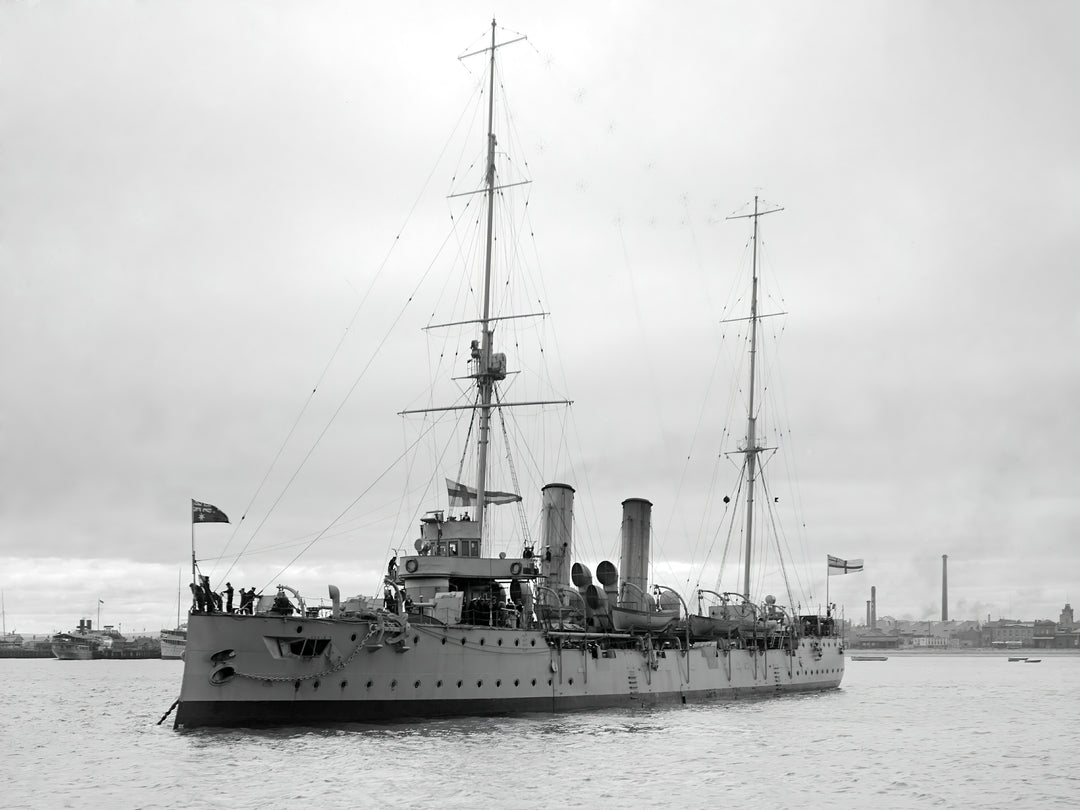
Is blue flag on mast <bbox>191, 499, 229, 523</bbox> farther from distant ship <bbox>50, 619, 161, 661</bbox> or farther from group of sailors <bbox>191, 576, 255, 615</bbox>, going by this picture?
distant ship <bbox>50, 619, 161, 661</bbox>

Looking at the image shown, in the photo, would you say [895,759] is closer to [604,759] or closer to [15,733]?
[604,759]

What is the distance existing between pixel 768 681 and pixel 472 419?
20481 mm

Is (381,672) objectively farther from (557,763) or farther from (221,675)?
(557,763)

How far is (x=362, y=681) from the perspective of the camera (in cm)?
3372

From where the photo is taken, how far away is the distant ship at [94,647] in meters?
150

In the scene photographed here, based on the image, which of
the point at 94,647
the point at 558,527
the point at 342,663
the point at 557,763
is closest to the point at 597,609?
the point at 558,527

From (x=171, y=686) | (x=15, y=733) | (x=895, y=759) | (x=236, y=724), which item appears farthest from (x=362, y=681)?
(x=171, y=686)

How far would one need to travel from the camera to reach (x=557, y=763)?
1087 inches

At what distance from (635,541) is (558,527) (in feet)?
15.9

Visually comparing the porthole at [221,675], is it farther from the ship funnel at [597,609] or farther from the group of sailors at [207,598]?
the ship funnel at [597,609]

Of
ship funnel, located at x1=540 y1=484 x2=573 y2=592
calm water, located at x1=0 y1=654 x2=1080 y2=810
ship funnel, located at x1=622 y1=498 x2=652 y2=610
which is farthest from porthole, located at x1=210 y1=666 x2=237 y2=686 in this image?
ship funnel, located at x1=622 y1=498 x2=652 y2=610

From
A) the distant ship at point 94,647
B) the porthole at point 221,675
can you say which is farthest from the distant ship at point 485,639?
the distant ship at point 94,647

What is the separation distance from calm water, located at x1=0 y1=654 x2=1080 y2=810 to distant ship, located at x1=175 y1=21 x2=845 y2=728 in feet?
3.87

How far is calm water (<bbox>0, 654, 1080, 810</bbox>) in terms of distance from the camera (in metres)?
23.7
